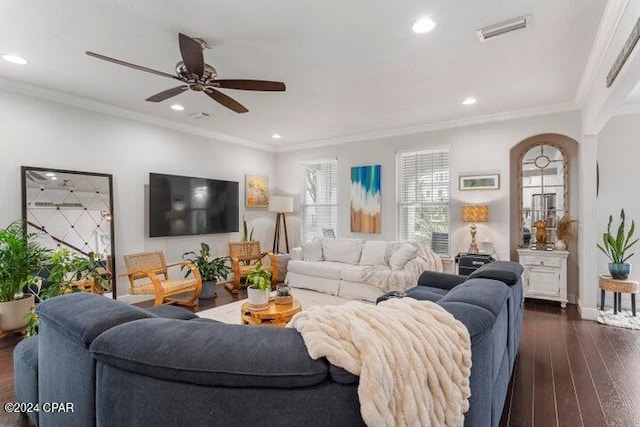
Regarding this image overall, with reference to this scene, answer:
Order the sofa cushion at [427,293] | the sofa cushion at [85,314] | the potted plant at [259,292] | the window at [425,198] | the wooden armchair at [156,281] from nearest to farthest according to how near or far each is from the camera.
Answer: the sofa cushion at [85,314] → the sofa cushion at [427,293] → the potted plant at [259,292] → the wooden armchair at [156,281] → the window at [425,198]

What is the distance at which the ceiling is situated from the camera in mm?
2260

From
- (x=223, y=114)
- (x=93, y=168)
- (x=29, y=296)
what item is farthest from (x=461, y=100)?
(x=29, y=296)

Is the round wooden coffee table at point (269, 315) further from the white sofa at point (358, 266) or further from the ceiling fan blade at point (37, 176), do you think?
the ceiling fan blade at point (37, 176)

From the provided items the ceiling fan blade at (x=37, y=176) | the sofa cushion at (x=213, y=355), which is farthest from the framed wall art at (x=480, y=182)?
the ceiling fan blade at (x=37, y=176)

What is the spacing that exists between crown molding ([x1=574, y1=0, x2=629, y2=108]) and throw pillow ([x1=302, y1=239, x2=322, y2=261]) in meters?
4.11

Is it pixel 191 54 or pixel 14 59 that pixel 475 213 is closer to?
pixel 191 54

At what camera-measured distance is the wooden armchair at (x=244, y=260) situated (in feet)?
17.2

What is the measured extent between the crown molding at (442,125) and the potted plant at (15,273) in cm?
456

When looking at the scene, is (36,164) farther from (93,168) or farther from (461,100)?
(461,100)

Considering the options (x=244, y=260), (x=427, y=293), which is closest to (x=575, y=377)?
(x=427, y=293)

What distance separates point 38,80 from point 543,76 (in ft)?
17.8

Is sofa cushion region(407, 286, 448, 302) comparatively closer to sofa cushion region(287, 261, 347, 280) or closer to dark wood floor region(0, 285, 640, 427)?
dark wood floor region(0, 285, 640, 427)

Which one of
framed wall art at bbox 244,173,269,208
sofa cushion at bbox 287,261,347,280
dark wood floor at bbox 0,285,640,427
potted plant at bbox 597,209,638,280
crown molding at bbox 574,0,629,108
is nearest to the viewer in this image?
dark wood floor at bbox 0,285,640,427

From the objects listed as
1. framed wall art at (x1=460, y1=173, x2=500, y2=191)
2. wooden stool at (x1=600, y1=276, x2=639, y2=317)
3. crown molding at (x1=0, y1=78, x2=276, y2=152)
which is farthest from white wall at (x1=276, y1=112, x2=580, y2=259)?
crown molding at (x1=0, y1=78, x2=276, y2=152)
